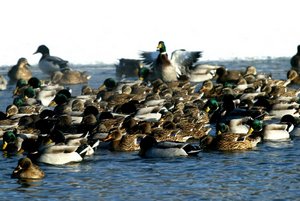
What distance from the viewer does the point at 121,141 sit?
1867 centimetres

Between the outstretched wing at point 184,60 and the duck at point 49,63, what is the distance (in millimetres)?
5266

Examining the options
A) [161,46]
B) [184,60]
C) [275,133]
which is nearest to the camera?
[275,133]

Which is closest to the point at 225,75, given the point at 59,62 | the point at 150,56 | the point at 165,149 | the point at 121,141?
the point at 150,56

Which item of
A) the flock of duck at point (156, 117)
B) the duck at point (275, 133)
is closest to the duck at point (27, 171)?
the flock of duck at point (156, 117)

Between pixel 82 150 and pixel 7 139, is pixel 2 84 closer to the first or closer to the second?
pixel 7 139

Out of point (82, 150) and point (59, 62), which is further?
point (59, 62)

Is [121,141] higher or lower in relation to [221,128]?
lower

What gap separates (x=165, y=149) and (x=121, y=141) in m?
1.46

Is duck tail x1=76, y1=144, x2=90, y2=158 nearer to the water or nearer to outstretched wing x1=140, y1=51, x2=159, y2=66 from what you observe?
the water

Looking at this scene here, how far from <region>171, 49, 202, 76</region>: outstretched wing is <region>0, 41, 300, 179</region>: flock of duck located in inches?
1.4

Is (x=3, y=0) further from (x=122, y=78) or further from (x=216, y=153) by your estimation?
(x=216, y=153)

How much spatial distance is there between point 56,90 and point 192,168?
13477 mm

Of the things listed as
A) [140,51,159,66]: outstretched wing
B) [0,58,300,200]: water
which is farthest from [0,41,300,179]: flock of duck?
[140,51,159,66]: outstretched wing

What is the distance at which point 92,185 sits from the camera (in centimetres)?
1476
